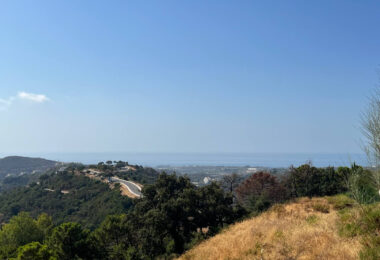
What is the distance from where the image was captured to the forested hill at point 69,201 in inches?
2527

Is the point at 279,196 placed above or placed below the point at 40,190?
above

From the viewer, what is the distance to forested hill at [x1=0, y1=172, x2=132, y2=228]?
6419 cm

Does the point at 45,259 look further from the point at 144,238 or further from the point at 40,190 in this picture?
the point at 40,190

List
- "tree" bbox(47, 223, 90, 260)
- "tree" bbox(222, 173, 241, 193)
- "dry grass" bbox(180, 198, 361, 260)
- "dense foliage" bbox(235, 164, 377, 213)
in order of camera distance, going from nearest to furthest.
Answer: "dry grass" bbox(180, 198, 361, 260)
"tree" bbox(47, 223, 90, 260)
"dense foliage" bbox(235, 164, 377, 213)
"tree" bbox(222, 173, 241, 193)

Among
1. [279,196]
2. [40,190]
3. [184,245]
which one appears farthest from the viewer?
[40,190]

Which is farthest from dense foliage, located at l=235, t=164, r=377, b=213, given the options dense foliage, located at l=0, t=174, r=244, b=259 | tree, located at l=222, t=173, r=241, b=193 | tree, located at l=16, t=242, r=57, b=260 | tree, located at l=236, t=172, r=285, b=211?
tree, located at l=16, t=242, r=57, b=260

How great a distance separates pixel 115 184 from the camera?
82.8 meters

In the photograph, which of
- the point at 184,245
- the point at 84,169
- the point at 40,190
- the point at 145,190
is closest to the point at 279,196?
the point at 184,245

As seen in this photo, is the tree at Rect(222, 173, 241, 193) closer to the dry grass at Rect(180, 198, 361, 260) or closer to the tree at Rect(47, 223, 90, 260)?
the tree at Rect(47, 223, 90, 260)

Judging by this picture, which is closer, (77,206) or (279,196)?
(279,196)

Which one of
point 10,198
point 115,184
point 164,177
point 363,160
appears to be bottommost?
point 10,198

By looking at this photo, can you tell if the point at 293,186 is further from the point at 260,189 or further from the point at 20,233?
the point at 20,233

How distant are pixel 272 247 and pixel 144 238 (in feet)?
59.0

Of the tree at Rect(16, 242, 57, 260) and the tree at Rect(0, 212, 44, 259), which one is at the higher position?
the tree at Rect(16, 242, 57, 260)
